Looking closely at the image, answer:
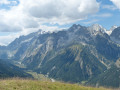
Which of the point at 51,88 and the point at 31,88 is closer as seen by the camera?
the point at 31,88

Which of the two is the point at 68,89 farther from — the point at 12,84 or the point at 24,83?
the point at 12,84

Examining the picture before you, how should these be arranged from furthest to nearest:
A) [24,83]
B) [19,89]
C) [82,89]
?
[82,89]
[24,83]
[19,89]

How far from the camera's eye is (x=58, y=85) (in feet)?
84.7

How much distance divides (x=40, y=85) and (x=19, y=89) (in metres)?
3.65

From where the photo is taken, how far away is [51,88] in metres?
24.2

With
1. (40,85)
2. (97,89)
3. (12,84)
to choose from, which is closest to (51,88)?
(40,85)

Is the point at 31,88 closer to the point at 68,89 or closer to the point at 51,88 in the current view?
the point at 51,88

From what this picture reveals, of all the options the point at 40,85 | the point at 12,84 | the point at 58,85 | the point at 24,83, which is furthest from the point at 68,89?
the point at 12,84

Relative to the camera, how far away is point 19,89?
21.5 m

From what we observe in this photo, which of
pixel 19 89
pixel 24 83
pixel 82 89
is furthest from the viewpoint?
pixel 82 89

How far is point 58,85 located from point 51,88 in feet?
6.34

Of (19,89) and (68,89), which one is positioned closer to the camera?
(19,89)

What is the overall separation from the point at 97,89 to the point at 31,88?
10.7m

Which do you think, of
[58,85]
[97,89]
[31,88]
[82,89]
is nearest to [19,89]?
[31,88]
